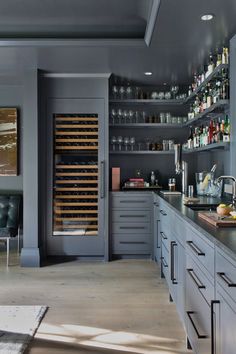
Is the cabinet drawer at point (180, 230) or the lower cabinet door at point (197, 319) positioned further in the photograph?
the cabinet drawer at point (180, 230)

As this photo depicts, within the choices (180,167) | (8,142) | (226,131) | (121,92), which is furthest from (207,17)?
(8,142)

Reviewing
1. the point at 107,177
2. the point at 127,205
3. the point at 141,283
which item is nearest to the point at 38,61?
the point at 107,177

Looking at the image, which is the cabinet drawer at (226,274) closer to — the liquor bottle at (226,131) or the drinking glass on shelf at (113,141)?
the liquor bottle at (226,131)

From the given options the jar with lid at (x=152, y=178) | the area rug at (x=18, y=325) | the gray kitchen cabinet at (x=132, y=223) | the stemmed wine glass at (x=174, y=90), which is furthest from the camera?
the jar with lid at (x=152, y=178)

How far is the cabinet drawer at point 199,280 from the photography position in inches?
70.9

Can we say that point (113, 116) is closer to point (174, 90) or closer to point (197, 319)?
point (174, 90)

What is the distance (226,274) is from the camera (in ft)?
4.99

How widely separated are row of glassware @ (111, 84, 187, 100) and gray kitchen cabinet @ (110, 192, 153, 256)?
135 centimetres

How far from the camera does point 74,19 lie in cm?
397

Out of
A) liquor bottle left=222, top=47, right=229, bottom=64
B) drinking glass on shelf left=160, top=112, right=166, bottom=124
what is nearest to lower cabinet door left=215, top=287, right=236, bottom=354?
liquor bottle left=222, top=47, right=229, bottom=64

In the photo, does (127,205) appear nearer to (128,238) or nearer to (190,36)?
(128,238)

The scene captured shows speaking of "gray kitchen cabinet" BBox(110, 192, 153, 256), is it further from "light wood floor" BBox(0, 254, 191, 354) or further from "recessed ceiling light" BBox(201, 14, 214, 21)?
"recessed ceiling light" BBox(201, 14, 214, 21)

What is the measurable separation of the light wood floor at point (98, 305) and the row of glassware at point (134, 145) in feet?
5.05

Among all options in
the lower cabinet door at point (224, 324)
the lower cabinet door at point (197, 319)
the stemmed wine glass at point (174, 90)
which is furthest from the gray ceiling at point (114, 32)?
the lower cabinet door at point (224, 324)
